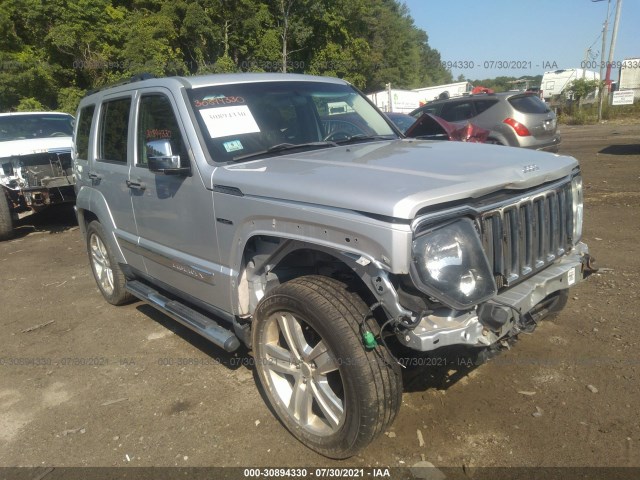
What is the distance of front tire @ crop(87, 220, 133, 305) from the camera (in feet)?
15.3

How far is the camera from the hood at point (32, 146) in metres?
8.52

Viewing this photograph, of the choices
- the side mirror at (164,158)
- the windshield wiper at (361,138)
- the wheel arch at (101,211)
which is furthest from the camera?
the wheel arch at (101,211)

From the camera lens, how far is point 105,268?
16.2ft

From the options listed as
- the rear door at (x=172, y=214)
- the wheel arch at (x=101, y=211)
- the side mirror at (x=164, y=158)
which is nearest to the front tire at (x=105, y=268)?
the wheel arch at (x=101, y=211)

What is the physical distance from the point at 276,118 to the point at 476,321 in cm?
200

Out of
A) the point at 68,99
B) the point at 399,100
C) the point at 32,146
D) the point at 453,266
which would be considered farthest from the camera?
the point at 399,100

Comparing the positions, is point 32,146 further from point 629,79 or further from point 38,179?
point 629,79

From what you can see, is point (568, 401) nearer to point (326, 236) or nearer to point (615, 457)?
point (615, 457)

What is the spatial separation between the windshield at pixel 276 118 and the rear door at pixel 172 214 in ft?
0.73

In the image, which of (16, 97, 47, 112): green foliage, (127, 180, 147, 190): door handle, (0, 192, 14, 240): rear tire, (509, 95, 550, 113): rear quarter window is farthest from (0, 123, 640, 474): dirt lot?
(16, 97, 47, 112): green foliage

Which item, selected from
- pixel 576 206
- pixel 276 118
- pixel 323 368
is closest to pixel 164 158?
pixel 276 118

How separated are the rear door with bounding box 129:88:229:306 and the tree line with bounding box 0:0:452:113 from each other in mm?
16204

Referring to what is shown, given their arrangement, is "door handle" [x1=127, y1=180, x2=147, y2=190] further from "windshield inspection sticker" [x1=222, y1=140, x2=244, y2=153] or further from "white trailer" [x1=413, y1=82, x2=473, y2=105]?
"white trailer" [x1=413, y1=82, x2=473, y2=105]

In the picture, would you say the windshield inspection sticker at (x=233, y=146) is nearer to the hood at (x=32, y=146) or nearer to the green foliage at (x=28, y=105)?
the hood at (x=32, y=146)
